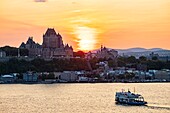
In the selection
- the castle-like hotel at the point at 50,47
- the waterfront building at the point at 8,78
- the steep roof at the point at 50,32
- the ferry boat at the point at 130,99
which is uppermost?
the steep roof at the point at 50,32

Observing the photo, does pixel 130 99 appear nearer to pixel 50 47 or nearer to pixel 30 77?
pixel 30 77

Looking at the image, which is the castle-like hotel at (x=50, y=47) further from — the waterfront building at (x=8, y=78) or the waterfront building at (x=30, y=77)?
the waterfront building at (x=30, y=77)

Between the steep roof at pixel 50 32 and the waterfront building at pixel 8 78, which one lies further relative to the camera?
the steep roof at pixel 50 32

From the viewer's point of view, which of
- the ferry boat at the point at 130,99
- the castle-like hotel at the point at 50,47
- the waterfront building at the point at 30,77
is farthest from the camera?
the castle-like hotel at the point at 50,47

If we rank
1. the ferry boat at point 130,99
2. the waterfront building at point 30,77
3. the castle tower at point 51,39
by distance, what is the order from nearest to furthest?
the ferry boat at point 130,99 < the waterfront building at point 30,77 < the castle tower at point 51,39

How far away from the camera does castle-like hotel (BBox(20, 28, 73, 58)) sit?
80188 mm

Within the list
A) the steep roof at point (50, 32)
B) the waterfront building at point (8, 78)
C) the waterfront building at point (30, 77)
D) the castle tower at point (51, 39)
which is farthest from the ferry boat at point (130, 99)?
the steep roof at point (50, 32)

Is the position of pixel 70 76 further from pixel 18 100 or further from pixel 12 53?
pixel 18 100

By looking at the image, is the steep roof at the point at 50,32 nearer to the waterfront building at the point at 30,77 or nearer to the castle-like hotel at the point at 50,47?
the castle-like hotel at the point at 50,47

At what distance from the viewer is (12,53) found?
252ft

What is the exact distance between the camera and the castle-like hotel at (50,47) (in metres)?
80.2

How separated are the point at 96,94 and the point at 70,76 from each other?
20813 millimetres

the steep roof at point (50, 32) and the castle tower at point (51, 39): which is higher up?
the steep roof at point (50, 32)

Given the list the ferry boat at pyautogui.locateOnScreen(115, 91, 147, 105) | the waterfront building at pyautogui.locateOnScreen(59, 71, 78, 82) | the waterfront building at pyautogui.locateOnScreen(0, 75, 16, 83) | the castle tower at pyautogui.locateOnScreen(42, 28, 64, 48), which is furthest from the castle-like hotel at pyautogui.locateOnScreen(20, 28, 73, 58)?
the ferry boat at pyautogui.locateOnScreen(115, 91, 147, 105)
